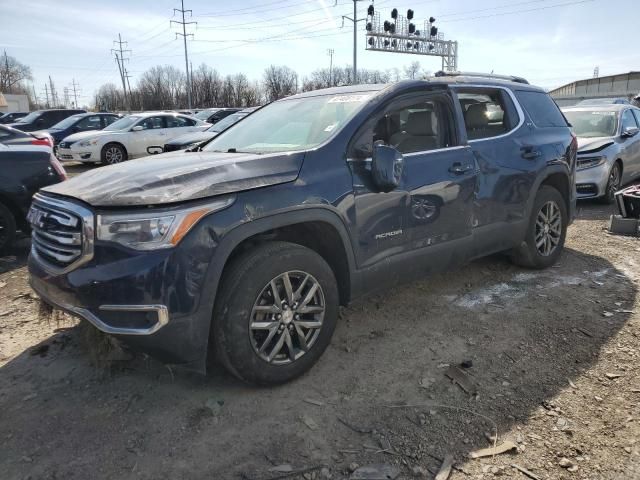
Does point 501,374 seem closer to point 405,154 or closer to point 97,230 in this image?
point 405,154

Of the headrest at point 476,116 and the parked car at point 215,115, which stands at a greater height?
the parked car at point 215,115

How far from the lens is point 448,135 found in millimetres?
3959

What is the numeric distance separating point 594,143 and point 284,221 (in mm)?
7735

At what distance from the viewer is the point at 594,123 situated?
31.2 ft

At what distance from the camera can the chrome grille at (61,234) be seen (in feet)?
8.39

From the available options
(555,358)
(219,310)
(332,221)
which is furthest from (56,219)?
(555,358)

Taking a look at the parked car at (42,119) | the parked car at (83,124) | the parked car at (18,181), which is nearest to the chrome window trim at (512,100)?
the parked car at (18,181)

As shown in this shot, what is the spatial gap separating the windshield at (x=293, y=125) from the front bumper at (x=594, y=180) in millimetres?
6238

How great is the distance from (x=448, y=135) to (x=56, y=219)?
283 centimetres

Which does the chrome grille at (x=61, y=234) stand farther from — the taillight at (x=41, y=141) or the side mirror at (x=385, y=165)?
the taillight at (x=41, y=141)

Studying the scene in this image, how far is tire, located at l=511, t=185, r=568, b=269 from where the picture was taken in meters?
4.88

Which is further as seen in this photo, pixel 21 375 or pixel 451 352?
pixel 451 352

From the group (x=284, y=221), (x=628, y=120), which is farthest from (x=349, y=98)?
(x=628, y=120)

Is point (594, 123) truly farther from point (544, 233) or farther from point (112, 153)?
point (112, 153)
